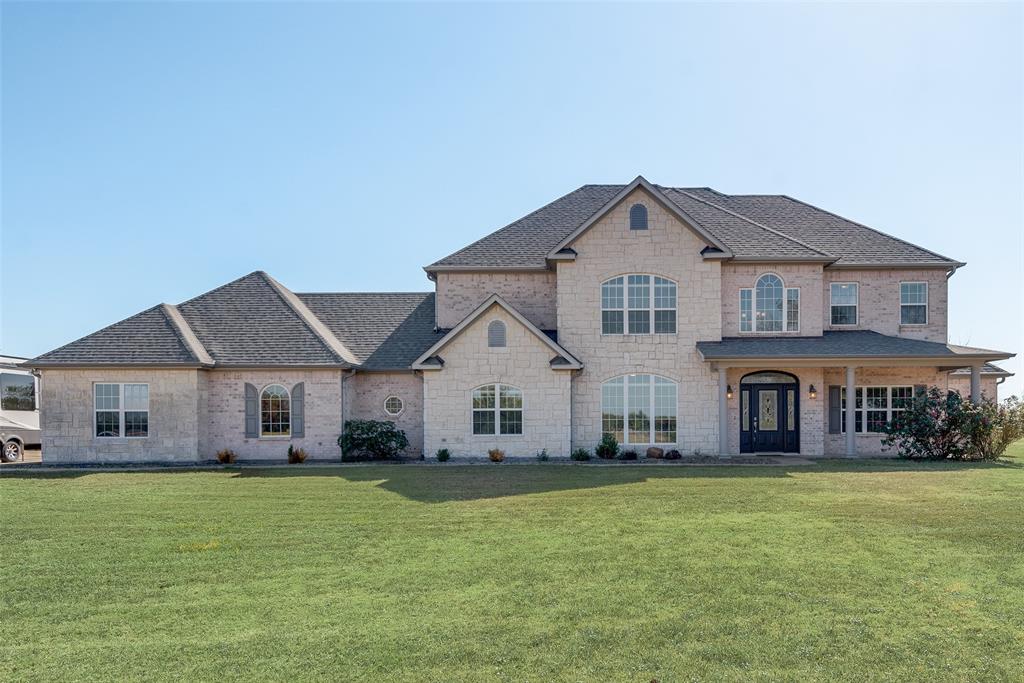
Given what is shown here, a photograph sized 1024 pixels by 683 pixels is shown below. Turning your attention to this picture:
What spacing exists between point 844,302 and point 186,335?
77.1ft

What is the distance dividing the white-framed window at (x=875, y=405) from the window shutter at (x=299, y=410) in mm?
18920

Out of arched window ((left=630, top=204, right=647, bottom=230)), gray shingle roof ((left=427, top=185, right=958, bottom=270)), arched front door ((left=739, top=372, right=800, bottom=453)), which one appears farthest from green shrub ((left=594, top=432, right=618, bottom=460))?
arched window ((left=630, top=204, right=647, bottom=230))

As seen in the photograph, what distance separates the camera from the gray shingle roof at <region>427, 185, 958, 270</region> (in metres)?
24.2

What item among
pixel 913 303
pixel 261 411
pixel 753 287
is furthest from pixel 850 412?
Result: pixel 261 411

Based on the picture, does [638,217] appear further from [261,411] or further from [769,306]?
[261,411]

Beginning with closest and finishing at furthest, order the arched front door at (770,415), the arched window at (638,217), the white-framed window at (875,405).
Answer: the arched window at (638,217), the arched front door at (770,415), the white-framed window at (875,405)

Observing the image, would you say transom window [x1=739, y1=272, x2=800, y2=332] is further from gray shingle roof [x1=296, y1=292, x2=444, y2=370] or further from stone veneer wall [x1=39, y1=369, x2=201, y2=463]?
stone veneer wall [x1=39, y1=369, x2=201, y2=463]

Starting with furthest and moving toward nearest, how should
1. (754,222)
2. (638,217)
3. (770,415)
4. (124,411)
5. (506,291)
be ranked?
(754,222) → (506,291) → (770,415) → (638,217) → (124,411)

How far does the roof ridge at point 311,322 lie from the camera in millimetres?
23891

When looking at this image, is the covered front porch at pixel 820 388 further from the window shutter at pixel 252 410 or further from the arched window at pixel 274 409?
the window shutter at pixel 252 410

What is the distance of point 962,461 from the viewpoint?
21.3 metres

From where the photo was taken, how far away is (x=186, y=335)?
76.0 ft

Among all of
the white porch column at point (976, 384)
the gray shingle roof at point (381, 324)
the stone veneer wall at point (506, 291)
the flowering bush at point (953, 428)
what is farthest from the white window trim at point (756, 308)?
the gray shingle roof at point (381, 324)

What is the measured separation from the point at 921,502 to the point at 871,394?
39.1 ft
